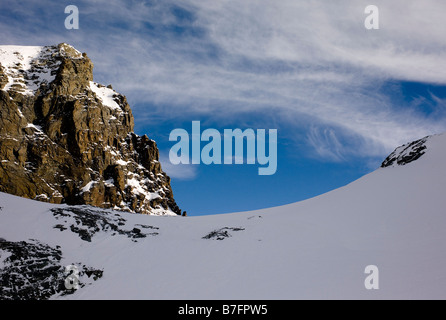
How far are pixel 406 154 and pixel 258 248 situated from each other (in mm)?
32427

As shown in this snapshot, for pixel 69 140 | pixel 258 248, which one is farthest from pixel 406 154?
pixel 69 140

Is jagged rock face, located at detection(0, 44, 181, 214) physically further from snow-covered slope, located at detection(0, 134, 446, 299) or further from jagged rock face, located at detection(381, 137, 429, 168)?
jagged rock face, located at detection(381, 137, 429, 168)

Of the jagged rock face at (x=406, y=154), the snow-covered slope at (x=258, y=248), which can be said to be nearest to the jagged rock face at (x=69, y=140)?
the snow-covered slope at (x=258, y=248)

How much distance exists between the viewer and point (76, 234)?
2584 cm

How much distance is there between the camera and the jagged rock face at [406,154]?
45.1m

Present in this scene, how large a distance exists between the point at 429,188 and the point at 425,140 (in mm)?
18528

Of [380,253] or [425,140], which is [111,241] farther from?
[425,140]

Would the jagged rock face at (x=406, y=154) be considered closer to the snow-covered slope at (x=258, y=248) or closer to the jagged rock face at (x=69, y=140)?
the snow-covered slope at (x=258, y=248)

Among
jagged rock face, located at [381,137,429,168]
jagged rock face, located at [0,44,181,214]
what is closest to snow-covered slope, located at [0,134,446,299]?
jagged rock face, located at [381,137,429,168]

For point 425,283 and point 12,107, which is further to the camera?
point 12,107

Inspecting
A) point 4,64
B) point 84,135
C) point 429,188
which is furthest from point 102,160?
point 429,188

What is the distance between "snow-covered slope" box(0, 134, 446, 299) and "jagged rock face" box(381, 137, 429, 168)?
26.2ft

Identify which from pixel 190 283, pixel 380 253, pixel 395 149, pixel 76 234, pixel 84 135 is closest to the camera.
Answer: pixel 190 283

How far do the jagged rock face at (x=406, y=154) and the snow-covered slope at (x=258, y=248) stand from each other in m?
8.00
